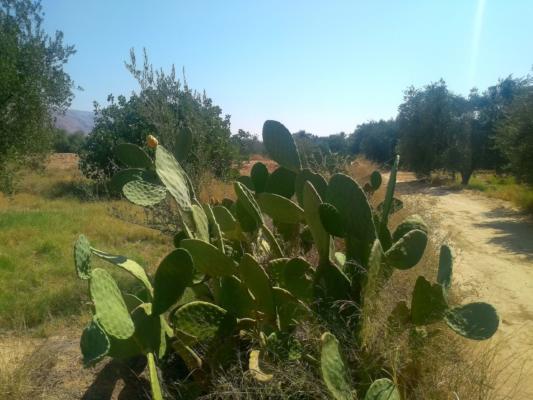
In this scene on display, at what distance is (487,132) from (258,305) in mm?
20131

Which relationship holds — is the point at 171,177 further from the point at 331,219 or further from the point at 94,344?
the point at 94,344

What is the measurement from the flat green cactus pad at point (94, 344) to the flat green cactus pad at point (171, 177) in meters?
0.87

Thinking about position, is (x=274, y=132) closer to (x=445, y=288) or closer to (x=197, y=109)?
(x=445, y=288)

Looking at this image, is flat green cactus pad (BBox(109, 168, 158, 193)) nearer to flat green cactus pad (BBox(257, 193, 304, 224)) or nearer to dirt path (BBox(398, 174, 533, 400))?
flat green cactus pad (BBox(257, 193, 304, 224))

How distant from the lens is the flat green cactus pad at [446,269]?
2.15 m

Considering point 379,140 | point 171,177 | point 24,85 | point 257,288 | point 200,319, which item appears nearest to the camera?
point 200,319

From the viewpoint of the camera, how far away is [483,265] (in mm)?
5918

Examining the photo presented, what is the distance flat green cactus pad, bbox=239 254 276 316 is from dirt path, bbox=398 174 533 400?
1289 millimetres

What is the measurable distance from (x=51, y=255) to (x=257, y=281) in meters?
4.53

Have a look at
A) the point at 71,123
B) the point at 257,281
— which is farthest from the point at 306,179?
the point at 71,123

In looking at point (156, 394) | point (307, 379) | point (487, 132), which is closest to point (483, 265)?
point (307, 379)

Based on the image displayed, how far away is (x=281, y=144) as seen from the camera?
299 cm

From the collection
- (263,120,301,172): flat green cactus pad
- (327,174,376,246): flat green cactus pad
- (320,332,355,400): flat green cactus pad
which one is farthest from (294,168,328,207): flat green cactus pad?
(320,332,355,400): flat green cactus pad

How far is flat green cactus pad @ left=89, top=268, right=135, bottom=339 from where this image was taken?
1.65m
